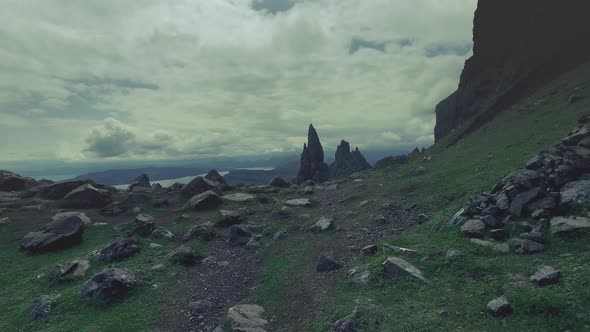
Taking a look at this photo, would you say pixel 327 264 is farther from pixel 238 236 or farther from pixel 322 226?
pixel 238 236

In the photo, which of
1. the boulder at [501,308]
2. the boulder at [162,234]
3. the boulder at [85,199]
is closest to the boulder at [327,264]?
the boulder at [501,308]

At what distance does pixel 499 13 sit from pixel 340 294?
112 metres

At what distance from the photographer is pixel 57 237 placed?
34844 mm

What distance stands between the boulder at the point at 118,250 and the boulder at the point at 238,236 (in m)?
8.66

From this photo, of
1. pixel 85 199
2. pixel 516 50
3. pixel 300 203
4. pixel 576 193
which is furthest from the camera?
pixel 516 50

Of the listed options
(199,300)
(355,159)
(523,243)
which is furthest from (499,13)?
(199,300)

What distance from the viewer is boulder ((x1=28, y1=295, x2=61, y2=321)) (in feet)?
70.0

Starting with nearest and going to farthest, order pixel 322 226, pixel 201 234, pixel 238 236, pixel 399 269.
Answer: pixel 399 269
pixel 322 226
pixel 238 236
pixel 201 234

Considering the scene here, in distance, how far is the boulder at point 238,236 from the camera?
34.0m

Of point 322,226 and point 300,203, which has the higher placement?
point 300,203

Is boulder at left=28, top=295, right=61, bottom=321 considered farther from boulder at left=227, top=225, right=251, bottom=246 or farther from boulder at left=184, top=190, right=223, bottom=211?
boulder at left=184, top=190, right=223, bottom=211

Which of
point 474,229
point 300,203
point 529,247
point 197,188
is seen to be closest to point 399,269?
point 474,229

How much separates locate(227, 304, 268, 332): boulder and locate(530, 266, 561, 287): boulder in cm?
1313

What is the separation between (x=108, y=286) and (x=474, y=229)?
78.0ft
